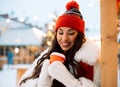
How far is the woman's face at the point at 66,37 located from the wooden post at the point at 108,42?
142mm

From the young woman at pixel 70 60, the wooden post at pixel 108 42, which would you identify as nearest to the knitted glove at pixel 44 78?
the young woman at pixel 70 60

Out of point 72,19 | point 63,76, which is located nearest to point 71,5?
point 72,19

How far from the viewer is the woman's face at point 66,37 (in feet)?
5.00

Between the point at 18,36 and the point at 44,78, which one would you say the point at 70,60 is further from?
the point at 18,36

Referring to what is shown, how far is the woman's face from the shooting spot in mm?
1523

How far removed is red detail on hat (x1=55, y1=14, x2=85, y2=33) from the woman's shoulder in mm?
90

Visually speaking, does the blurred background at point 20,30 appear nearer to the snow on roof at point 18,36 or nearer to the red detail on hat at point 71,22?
the snow on roof at point 18,36

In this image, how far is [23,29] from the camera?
47.8ft

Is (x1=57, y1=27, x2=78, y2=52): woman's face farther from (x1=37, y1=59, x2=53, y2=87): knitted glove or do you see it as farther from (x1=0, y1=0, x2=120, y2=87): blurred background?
(x1=0, y1=0, x2=120, y2=87): blurred background

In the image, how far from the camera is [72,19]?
1560 mm

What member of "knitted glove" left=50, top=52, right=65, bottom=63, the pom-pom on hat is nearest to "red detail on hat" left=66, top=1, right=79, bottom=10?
the pom-pom on hat

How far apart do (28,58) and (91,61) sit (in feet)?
37.6

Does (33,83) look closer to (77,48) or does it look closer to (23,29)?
(77,48)

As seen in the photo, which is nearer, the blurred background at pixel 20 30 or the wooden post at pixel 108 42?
the wooden post at pixel 108 42
